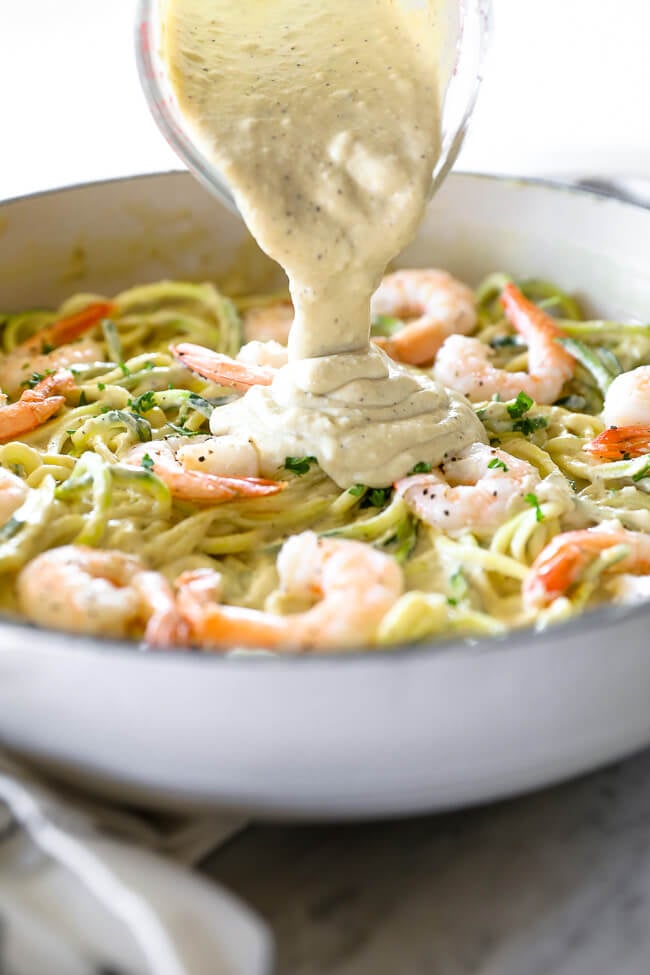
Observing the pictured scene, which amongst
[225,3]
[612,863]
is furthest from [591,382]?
[612,863]

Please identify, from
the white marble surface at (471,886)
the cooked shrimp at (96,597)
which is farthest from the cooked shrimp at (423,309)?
the white marble surface at (471,886)

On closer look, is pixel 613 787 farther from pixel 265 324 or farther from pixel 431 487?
pixel 265 324

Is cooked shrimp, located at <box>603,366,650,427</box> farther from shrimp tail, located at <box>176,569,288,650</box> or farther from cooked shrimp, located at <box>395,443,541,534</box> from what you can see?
shrimp tail, located at <box>176,569,288,650</box>

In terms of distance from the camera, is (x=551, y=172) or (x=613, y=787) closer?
(x=613, y=787)

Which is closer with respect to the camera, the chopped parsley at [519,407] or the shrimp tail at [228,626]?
the shrimp tail at [228,626]

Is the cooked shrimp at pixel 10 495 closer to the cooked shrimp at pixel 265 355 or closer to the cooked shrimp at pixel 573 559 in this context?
the cooked shrimp at pixel 265 355

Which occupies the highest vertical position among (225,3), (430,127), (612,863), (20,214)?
(225,3)

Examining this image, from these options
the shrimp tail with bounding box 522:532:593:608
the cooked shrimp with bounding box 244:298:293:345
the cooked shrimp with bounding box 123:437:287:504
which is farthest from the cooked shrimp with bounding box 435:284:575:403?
the shrimp tail with bounding box 522:532:593:608
